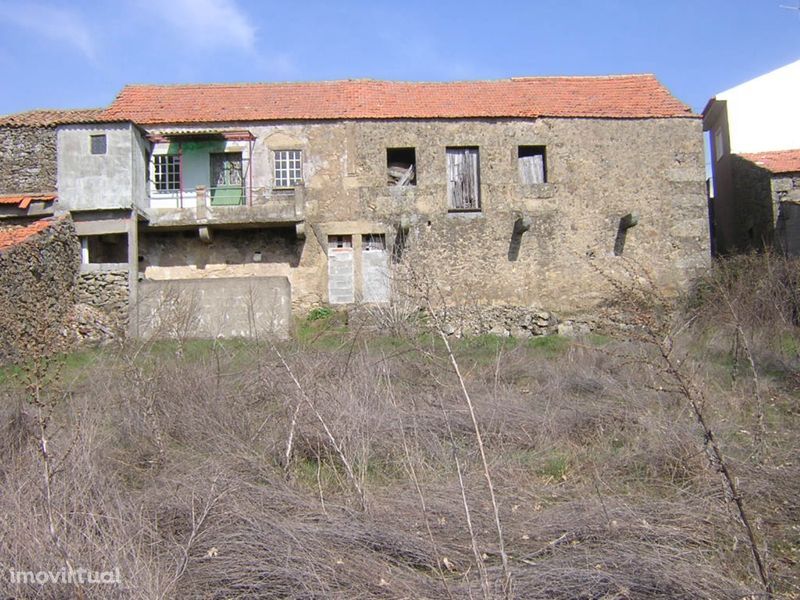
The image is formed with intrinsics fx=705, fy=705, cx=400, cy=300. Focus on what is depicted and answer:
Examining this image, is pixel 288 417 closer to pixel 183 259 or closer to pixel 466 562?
pixel 466 562

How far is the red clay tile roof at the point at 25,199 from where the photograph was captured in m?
16.5

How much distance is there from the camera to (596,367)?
9750 millimetres

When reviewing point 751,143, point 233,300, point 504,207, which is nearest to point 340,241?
point 233,300

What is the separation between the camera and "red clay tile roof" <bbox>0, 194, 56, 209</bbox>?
16531 mm

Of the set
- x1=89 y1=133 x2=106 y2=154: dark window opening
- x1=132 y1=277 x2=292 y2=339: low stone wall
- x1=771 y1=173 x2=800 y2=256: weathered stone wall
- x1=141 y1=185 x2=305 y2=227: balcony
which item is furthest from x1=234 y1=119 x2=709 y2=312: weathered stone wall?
x1=89 y1=133 x2=106 y2=154: dark window opening

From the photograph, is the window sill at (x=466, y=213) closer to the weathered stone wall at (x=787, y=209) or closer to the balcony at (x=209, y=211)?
the balcony at (x=209, y=211)

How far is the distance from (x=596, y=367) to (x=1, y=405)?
7276 mm

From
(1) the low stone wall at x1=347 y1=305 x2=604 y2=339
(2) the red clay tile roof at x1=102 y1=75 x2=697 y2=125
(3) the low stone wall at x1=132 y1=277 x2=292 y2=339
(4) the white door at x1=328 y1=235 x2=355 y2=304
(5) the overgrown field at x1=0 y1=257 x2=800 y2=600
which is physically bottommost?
(5) the overgrown field at x1=0 y1=257 x2=800 y2=600

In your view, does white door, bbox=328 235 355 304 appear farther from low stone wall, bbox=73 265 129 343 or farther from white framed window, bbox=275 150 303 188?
low stone wall, bbox=73 265 129 343

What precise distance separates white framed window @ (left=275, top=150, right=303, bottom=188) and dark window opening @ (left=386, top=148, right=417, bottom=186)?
7.84 ft

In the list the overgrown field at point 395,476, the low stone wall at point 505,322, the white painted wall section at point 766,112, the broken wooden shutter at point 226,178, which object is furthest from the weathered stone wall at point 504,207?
the overgrown field at point 395,476

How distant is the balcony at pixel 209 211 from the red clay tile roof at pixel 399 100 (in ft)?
6.92

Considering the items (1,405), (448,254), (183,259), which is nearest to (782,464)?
Answer: (1,405)

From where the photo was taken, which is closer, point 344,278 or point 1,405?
point 1,405
